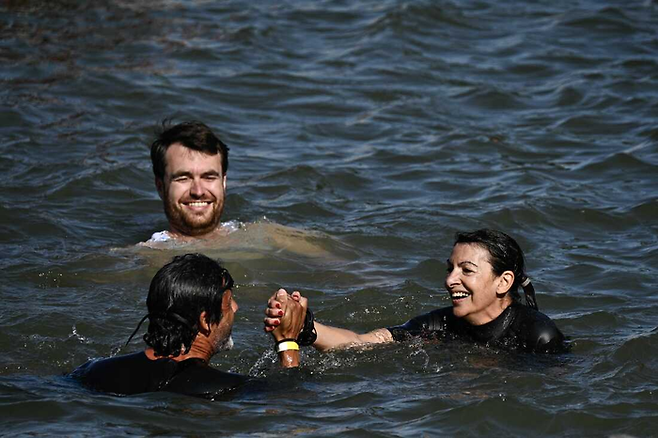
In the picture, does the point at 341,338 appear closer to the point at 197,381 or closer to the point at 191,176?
the point at 197,381

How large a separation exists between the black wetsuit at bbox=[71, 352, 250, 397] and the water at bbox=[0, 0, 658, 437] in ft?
0.30

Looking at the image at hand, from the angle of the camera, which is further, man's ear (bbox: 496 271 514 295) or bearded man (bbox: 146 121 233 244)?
bearded man (bbox: 146 121 233 244)

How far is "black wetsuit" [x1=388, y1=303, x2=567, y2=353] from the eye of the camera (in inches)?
291

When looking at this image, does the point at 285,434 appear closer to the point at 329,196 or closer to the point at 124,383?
the point at 124,383

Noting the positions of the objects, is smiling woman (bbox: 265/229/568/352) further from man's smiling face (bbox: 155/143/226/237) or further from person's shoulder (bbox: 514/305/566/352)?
man's smiling face (bbox: 155/143/226/237)

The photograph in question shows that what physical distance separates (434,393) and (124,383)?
1.81 meters

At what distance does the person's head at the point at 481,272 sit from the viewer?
292 inches

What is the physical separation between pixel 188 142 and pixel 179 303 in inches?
147

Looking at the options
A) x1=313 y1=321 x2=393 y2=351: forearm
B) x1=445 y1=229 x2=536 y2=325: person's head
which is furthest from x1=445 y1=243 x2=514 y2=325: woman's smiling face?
x1=313 y1=321 x2=393 y2=351: forearm

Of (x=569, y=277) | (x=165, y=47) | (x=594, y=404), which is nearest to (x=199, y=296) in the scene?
(x=594, y=404)

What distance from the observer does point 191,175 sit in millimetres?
9781

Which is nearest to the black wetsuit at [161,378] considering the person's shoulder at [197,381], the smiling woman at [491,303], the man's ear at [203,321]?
the person's shoulder at [197,381]

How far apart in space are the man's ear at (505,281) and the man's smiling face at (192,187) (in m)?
3.21

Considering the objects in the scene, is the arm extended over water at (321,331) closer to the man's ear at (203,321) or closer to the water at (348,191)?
the water at (348,191)
